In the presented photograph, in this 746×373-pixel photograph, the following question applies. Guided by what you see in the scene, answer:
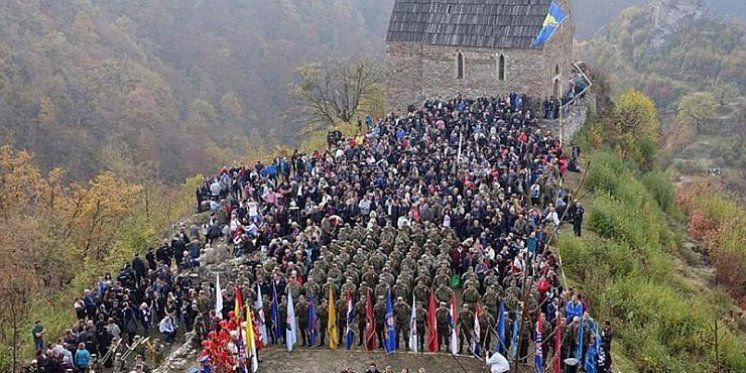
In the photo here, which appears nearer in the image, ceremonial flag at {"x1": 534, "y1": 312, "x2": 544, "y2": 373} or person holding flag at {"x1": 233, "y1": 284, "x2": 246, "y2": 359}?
ceremonial flag at {"x1": 534, "y1": 312, "x2": 544, "y2": 373}

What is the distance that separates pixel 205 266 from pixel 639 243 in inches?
535

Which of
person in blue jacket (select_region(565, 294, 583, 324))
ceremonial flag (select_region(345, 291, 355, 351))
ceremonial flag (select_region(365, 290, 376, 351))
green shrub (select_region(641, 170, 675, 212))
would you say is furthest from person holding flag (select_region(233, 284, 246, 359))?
green shrub (select_region(641, 170, 675, 212))

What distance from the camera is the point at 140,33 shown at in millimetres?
87375

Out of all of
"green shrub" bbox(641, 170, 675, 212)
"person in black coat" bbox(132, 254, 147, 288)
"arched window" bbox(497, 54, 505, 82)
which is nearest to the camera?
"person in black coat" bbox(132, 254, 147, 288)

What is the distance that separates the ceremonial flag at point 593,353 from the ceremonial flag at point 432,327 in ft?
10.6

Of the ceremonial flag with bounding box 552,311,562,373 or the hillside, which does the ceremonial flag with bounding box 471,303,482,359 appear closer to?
the ceremonial flag with bounding box 552,311,562,373

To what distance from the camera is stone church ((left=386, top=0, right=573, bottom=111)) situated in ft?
128

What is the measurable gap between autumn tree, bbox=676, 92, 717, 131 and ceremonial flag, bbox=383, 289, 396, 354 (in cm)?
6725

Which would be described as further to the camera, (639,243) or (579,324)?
(639,243)

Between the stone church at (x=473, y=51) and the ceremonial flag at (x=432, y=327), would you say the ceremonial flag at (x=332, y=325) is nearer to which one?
the ceremonial flag at (x=432, y=327)

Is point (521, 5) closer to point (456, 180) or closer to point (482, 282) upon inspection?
point (456, 180)

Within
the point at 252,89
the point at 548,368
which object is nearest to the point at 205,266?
the point at 548,368

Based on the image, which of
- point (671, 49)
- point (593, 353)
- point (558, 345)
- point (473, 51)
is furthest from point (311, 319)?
point (671, 49)

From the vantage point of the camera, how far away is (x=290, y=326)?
19.2 metres
